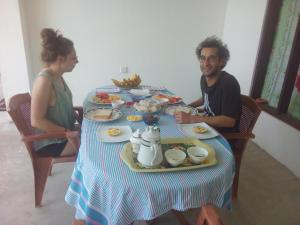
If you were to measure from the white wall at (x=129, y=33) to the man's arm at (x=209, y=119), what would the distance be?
2025 mm

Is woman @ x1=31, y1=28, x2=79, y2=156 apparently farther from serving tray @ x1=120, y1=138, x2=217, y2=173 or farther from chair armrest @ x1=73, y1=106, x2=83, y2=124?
serving tray @ x1=120, y1=138, x2=217, y2=173

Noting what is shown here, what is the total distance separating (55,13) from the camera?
117 inches

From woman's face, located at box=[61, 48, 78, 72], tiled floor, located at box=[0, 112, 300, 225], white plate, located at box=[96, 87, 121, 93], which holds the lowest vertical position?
tiled floor, located at box=[0, 112, 300, 225]

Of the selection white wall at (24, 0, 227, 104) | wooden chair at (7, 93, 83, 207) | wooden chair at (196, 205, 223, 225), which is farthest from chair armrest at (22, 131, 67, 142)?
white wall at (24, 0, 227, 104)

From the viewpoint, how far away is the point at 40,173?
66.3 inches

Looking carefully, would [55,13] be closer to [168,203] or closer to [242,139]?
[242,139]

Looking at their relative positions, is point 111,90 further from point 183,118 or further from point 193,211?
point 193,211

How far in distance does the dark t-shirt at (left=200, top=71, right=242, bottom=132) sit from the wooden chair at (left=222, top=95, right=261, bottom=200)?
8cm

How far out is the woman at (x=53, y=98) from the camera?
1.52m

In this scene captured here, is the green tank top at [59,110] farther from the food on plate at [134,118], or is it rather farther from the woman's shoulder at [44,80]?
Answer: the food on plate at [134,118]

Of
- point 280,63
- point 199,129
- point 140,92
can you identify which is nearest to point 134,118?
point 199,129

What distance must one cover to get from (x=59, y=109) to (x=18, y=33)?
1.70 m

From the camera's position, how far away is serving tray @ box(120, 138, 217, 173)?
101cm

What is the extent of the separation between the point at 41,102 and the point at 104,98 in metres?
0.52
